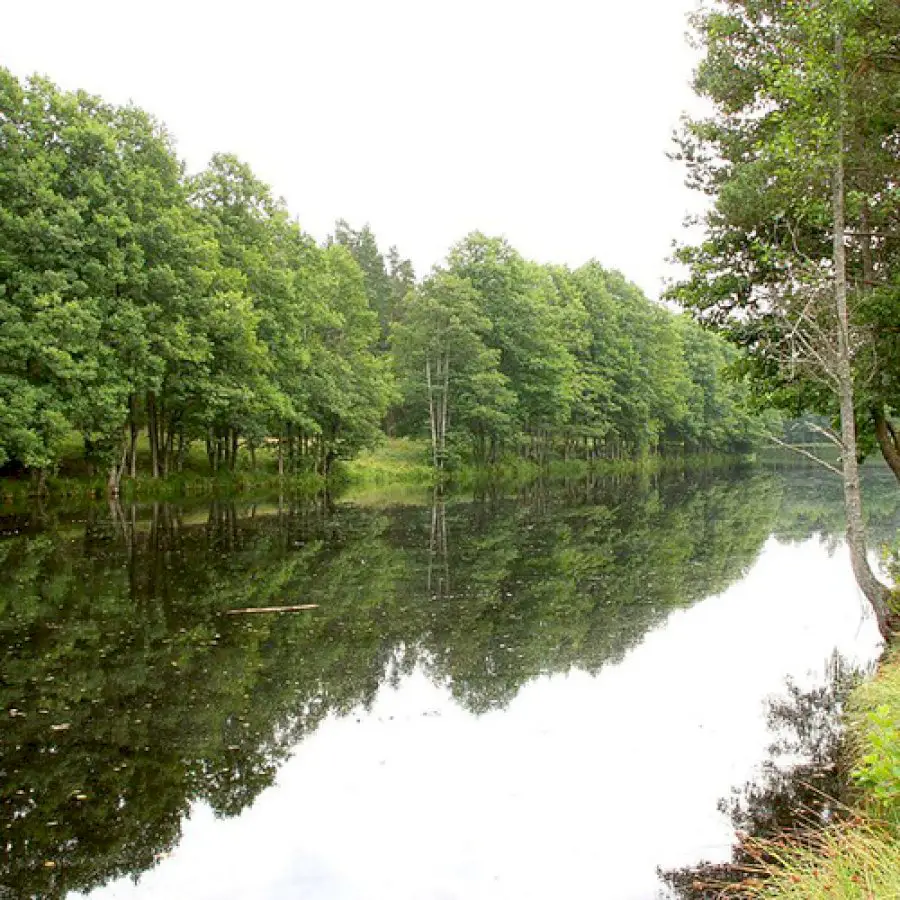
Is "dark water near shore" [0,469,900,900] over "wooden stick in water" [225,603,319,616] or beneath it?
beneath

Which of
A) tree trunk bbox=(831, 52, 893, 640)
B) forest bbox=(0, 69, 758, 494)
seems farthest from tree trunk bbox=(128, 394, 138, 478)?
tree trunk bbox=(831, 52, 893, 640)

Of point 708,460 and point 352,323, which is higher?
point 352,323

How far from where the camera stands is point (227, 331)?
123 feet

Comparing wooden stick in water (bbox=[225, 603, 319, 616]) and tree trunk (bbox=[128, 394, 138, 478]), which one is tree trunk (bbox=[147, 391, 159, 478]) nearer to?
tree trunk (bbox=[128, 394, 138, 478])

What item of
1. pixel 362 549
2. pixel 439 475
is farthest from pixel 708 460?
pixel 362 549

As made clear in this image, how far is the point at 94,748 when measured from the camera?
819 centimetres

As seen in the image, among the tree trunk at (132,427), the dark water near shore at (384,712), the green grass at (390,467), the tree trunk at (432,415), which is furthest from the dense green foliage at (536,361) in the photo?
the dark water near shore at (384,712)

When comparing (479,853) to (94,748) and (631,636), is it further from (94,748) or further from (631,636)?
(631,636)

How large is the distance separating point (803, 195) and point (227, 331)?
29891 millimetres

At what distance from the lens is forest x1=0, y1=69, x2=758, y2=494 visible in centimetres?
2992

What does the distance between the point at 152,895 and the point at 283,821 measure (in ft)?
4.40

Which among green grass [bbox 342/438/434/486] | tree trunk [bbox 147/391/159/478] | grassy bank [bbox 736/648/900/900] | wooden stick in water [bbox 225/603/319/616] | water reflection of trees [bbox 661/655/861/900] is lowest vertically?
water reflection of trees [bbox 661/655/861/900]

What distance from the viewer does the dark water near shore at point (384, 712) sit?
20.8 ft

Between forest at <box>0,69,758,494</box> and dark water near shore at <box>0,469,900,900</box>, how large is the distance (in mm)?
4904
